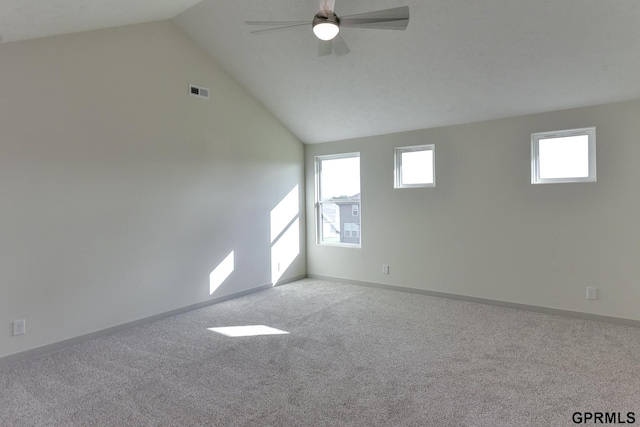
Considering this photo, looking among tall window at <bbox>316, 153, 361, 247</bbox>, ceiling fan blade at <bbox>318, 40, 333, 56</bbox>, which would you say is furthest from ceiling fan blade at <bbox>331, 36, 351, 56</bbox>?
tall window at <bbox>316, 153, 361, 247</bbox>

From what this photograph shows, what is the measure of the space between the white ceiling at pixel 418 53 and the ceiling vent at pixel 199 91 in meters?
0.13

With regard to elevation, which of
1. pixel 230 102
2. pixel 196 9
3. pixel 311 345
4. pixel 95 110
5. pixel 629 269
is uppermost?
pixel 196 9

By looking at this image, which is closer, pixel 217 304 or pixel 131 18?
pixel 131 18

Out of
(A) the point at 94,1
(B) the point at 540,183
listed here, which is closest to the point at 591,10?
(B) the point at 540,183

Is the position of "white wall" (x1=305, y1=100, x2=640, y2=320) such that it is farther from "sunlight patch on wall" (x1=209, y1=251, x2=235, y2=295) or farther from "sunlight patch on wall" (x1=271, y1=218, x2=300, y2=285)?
"sunlight patch on wall" (x1=209, y1=251, x2=235, y2=295)

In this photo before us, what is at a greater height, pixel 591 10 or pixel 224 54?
pixel 224 54

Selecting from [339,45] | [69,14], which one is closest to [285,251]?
[339,45]

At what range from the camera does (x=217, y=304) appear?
4.70 m

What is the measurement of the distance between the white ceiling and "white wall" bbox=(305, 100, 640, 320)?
265 mm

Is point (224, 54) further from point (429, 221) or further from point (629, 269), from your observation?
point (629, 269)

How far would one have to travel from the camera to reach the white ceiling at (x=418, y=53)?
9.78 feet

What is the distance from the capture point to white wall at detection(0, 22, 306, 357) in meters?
3.10

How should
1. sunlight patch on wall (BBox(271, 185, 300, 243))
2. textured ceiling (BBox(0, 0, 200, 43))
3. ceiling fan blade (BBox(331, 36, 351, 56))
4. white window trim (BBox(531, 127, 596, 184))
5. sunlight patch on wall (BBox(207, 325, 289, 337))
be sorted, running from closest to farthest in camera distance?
1. textured ceiling (BBox(0, 0, 200, 43))
2. ceiling fan blade (BBox(331, 36, 351, 56))
3. sunlight patch on wall (BBox(207, 325, 289, 337))
4. white window trim (BBox(531, 127, 596, 184))
5. sunlight patch on wall (BBox(271, 185, 300, 243))

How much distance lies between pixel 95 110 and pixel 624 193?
5.37 m
